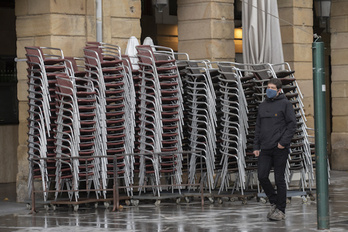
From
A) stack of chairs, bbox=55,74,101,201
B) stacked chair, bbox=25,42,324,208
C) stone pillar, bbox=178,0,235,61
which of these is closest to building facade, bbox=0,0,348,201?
stone pillar, bbox=178,0,235,61

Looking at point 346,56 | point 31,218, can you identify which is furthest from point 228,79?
point 346,56

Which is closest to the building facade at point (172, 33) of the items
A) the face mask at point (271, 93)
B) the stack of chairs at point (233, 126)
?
the stack of chairs at point (233, 126)

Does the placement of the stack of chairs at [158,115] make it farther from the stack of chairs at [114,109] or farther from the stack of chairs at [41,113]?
the stack of chairs at [41,113]

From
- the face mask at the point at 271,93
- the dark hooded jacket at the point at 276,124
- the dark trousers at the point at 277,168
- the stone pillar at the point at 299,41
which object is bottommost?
the dark trousers at the point at 277,168

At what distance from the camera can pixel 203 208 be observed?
1459 cm

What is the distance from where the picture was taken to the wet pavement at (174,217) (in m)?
12.2

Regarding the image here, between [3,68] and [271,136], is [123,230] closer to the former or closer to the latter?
[271,136]

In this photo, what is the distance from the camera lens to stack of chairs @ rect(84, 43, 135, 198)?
14.9 meters

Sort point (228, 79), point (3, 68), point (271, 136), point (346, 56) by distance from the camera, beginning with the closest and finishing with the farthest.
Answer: point (271, 136) < point (228, 79) < point (3, 68) < point (346, 56)

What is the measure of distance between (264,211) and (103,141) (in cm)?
272

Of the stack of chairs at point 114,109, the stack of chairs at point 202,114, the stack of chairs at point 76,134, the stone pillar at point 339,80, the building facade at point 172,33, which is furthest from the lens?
the stone pillar at point 339,80

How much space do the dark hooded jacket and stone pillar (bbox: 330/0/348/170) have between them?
11.5 metres

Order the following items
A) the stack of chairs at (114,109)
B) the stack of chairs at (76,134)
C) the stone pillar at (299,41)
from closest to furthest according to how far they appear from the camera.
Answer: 1. the stack of chairs at (76,134)
2. the stack of chairs at (114,109)
3. the stone pillar at (299,41)

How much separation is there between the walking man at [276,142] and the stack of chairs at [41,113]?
11.7ft
